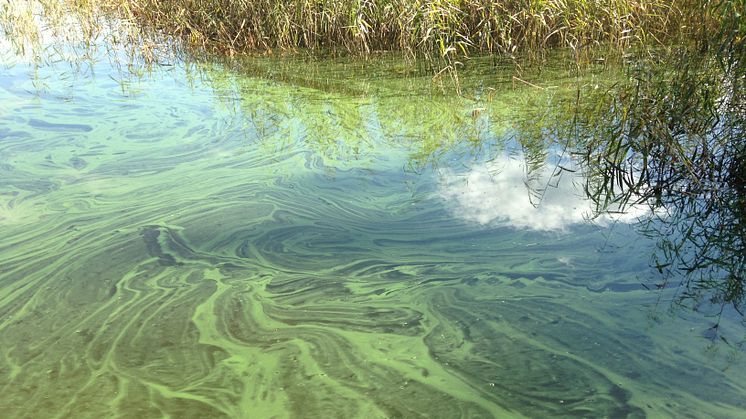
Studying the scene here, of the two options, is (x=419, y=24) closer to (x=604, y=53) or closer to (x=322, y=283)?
(x=604, y=53)

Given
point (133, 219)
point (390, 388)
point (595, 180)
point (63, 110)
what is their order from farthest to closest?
point (63, 110) < point (595, 180) < point (133, 219) < point (390, 388)

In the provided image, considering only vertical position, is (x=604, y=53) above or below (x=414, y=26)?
below

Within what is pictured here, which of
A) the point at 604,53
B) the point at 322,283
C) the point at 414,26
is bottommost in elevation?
the point at 322,283

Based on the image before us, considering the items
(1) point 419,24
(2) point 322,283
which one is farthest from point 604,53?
(2) point 322,283

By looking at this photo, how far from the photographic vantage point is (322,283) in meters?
1.82

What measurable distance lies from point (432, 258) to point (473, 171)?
0.77 metres

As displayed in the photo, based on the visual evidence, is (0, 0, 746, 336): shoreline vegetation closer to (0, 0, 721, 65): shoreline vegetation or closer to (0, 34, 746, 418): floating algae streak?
(0, 0, 721, 65): shoreline vegetation

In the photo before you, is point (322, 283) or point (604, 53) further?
point (604, 53)

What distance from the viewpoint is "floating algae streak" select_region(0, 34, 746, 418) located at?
4.47 feet

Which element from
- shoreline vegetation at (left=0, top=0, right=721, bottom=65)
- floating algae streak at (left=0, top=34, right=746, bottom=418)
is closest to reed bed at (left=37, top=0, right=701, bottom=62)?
shoreline vegetation at (left=0, top=0, right=721, bottom=65)

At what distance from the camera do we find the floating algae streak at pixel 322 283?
1.36 meters

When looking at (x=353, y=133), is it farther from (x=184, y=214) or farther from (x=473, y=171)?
(x=184, y=214)

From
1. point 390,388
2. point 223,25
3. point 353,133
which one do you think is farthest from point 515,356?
point 223,25

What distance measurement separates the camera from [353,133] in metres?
3.10
